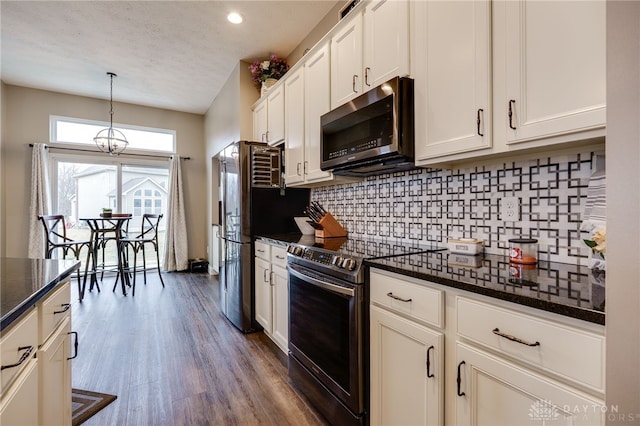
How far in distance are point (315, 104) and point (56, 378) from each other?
2.20 meters

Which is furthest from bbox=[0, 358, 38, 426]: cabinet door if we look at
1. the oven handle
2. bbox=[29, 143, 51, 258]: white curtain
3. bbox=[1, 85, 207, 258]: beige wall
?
bbox=[1, 85, 207, 258]: beige wall

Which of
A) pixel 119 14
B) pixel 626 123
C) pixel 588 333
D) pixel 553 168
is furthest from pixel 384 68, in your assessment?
pixel 119 14

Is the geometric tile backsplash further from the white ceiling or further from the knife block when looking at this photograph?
the white ceiling

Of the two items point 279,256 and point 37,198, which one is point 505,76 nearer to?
point 279,256

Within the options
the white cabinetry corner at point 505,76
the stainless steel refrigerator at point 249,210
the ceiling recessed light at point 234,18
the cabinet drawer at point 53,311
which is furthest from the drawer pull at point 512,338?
the ceiling recessed light at point 234,18

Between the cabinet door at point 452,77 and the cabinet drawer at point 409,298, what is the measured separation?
66cm

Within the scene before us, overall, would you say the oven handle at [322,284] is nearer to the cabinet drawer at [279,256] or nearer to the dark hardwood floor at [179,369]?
the cabinet drawer at [279,256]

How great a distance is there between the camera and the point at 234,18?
2914 millimetres

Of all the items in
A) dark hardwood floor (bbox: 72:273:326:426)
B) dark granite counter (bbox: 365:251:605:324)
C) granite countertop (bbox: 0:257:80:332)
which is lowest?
dark hardwood floor (bbox: 72:273:326:426)

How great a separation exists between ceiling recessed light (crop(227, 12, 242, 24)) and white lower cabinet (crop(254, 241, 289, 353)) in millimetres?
2199

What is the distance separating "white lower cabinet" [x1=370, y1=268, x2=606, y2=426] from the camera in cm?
75

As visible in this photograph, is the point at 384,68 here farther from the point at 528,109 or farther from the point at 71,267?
the point at 71,267

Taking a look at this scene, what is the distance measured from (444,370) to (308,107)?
6.90ft

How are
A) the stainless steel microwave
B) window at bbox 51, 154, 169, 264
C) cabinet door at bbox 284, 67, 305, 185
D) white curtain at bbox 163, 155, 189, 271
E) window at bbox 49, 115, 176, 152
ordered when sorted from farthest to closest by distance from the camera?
white curtain at bbox 163, 155, 189, 271
window at bbox 51, 154, 169, 264
window at bbox 49, 115, 176, 152
cabinet door at bbox 284, 67, 305, 185
the stainless steel microwave
